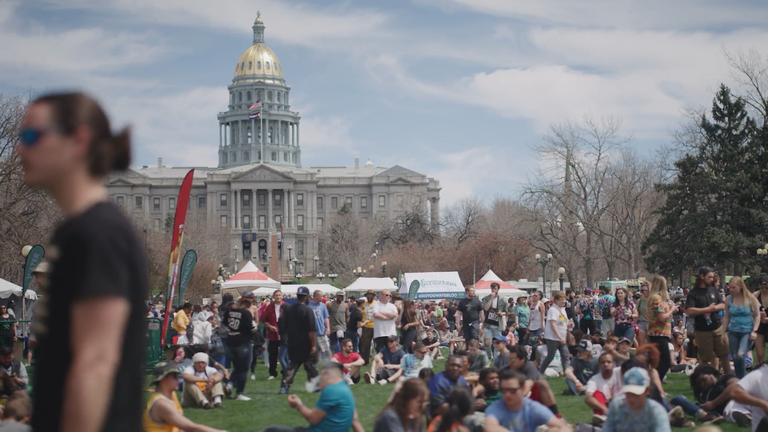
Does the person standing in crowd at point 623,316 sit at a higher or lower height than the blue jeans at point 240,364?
higher

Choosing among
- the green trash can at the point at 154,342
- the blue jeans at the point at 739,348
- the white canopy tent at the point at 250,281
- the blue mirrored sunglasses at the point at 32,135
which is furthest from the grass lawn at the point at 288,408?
the white canopy tent at the point at 250,281

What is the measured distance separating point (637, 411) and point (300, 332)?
8.01 metres

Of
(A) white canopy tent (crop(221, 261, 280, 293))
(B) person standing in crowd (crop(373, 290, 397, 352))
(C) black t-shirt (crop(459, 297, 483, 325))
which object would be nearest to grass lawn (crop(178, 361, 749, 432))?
(B) person standing in crowd (crop(373, 290, 397, 352))

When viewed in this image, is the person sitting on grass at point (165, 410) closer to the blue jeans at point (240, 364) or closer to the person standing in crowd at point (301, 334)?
the person standing in crowd at point (301, 334)

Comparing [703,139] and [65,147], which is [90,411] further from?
[703,139]

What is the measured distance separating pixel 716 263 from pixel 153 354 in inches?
1221

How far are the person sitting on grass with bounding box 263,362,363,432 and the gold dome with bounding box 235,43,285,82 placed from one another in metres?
159

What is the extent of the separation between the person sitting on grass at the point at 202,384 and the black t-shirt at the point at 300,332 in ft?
4.18

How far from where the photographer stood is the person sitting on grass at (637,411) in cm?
647

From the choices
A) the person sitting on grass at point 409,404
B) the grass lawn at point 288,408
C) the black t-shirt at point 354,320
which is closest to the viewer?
the person sitting on grass at point 409,404

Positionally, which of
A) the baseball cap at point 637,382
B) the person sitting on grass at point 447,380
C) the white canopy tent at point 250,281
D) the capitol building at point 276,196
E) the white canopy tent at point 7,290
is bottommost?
the person sitting on grass at point 447,380

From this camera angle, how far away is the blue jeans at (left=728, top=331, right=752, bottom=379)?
12547mm

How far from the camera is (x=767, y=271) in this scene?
123 feet

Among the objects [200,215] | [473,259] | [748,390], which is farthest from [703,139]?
[200,215]
